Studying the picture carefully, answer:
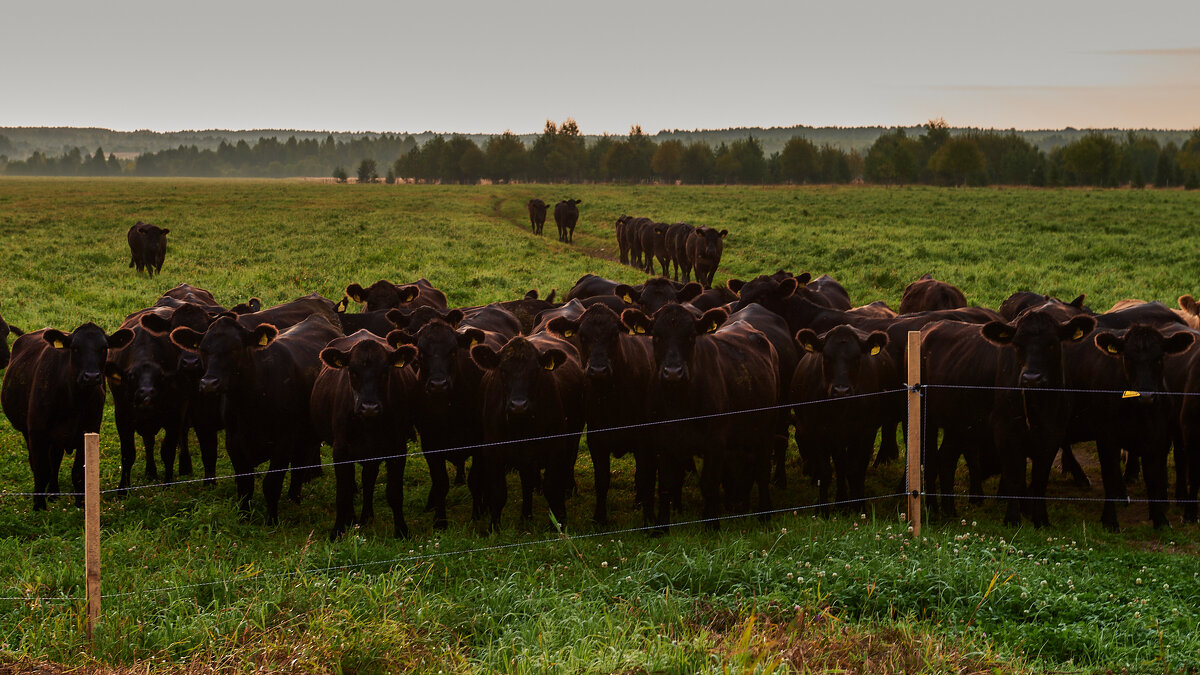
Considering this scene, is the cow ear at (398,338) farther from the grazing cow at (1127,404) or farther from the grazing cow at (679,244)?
the grazing cow at (679,244)

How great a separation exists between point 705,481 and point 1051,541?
2.75m

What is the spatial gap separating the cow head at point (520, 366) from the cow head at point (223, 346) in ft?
7.29

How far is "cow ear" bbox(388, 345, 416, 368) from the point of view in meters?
8.15

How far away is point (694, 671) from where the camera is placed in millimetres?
4789

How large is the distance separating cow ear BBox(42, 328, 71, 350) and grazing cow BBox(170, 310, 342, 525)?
34.9 inches

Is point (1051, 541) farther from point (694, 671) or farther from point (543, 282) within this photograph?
point (543, 282)

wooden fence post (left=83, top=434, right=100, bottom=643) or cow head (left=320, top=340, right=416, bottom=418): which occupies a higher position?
cow head (left=320, top=340, right=416, bottom=418)

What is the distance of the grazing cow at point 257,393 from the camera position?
861 cm

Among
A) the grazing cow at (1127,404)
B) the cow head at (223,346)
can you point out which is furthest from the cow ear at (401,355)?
the grazing cow at (1127,404)

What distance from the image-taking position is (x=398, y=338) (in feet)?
28.3

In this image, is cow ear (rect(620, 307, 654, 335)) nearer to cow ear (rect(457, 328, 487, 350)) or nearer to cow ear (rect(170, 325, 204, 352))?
cow ear (rect(457, 328, 487, 350))


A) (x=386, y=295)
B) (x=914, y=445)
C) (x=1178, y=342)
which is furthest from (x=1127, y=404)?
(x=386, y=295)

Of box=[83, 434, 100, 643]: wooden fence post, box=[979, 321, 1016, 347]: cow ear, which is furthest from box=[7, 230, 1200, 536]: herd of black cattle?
box=[83, 434, 100, 643]: wooden fence post

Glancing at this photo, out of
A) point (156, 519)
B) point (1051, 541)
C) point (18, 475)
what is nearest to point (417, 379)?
point (156, 519)
